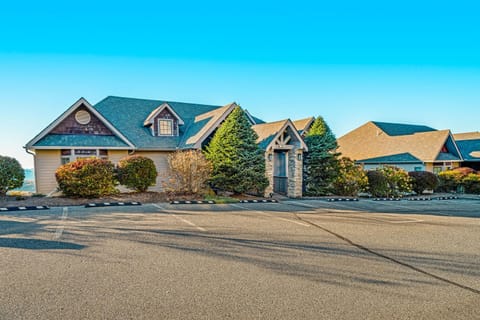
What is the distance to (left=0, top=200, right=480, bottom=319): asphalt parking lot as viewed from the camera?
11.2 ft

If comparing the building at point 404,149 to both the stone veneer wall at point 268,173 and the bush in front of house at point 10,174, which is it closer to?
the stone veneer wall at point 268,173

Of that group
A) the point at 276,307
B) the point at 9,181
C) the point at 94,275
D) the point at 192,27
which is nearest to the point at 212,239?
the point at 94,275

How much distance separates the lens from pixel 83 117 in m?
16.7

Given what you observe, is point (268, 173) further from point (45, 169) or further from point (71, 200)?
point (45, 169)

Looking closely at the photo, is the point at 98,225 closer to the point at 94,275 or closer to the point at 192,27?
the point at 94,275

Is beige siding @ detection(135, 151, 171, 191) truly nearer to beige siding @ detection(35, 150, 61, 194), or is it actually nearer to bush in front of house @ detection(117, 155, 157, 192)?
bush in front of house @ detection(117, 155, 157, 192)

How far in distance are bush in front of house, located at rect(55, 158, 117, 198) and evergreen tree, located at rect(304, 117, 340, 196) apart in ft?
39.9

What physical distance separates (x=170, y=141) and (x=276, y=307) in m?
17.0

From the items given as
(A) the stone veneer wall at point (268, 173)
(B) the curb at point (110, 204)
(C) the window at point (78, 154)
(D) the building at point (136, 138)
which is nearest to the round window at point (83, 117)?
(D) the building at point (136, 138)

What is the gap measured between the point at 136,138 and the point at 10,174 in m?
7.11

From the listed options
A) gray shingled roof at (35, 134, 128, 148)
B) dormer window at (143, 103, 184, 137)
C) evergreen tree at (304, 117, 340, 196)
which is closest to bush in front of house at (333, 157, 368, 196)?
evergreen tree at (304, 117, 340, 196)

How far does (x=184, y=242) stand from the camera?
625 centimetres

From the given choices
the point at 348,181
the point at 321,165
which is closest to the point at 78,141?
the point at 321,165

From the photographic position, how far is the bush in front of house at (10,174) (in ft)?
42.0
